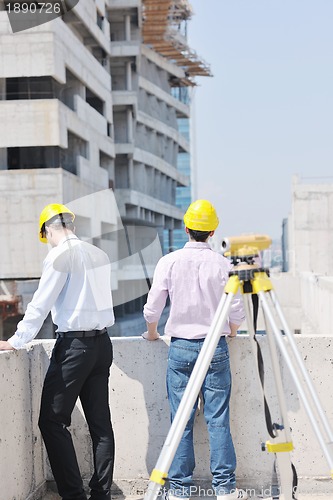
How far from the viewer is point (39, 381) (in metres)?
5.20

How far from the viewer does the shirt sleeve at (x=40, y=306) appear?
4473mm

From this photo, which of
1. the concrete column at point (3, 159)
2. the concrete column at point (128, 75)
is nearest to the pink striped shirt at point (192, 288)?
the concrete column at point (3, 159)

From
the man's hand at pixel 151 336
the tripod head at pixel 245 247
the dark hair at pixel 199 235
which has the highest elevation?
the dark hair at pixel 199 235

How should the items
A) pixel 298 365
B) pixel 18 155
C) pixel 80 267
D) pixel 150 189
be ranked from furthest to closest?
pixel 150 189
pixel 18 155
pixel 80 267
pixel 298 365

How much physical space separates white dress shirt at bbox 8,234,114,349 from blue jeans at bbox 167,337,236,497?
0.54 m

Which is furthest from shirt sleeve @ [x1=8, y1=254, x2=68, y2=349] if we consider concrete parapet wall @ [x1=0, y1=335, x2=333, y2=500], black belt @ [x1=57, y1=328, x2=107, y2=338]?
concrete parapet wall @ [x1=0, y1=335, x2=333, y2=500]

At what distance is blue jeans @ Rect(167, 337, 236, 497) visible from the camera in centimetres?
469

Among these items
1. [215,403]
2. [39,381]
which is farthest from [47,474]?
[215,403]

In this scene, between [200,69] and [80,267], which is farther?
[200,69]

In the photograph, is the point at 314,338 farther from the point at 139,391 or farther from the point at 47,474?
the point at 47,474

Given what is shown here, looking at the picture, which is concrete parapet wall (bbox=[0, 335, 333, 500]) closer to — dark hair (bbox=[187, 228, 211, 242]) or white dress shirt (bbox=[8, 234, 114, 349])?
white dress shirt (bbox=[8, 234, 114, 349])

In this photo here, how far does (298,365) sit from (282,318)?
23cm

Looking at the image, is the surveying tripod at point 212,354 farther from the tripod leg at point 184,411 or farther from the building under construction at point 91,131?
the building under construction at point 91,131

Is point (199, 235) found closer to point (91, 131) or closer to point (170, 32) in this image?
point (91, 131)
